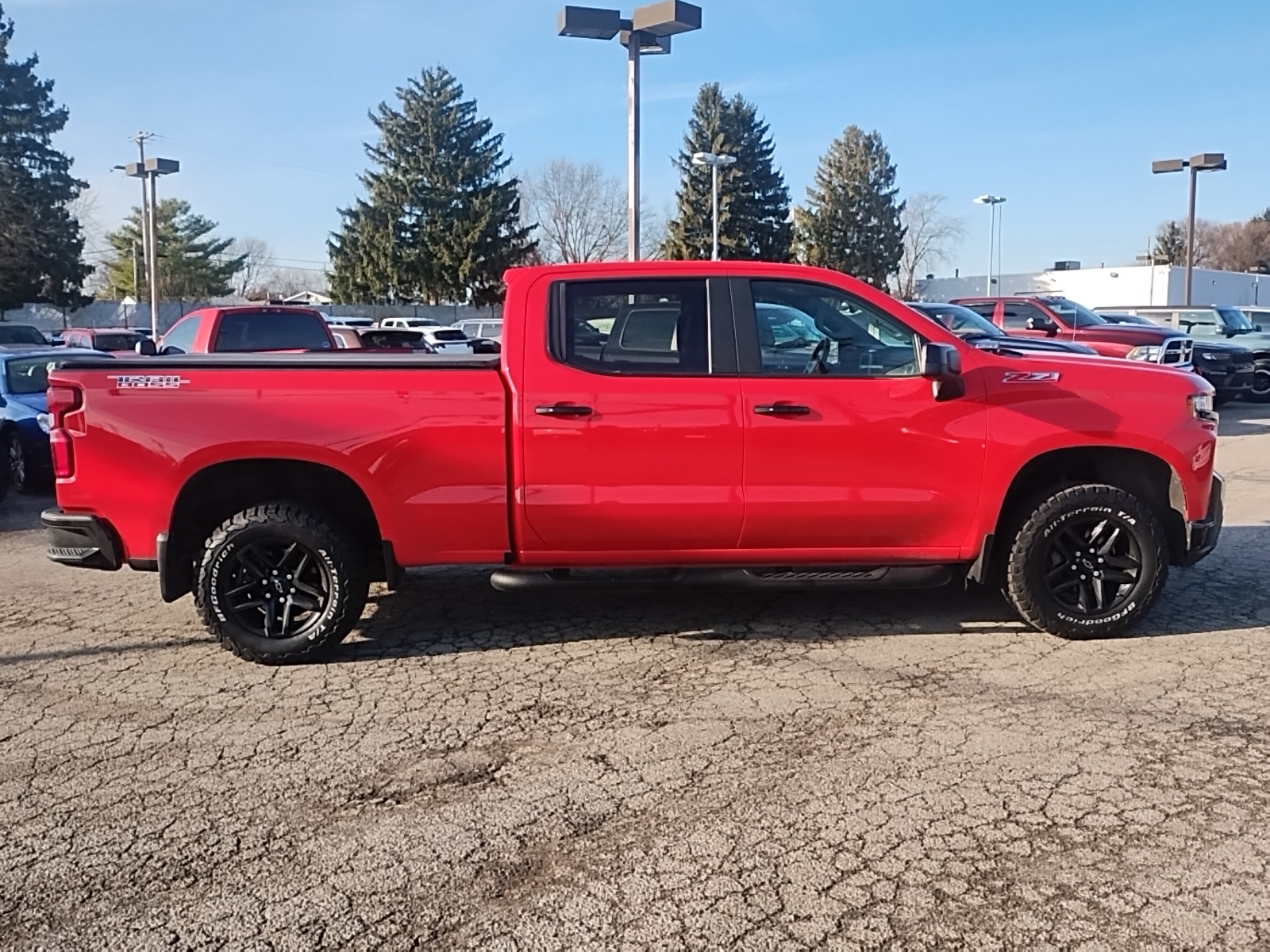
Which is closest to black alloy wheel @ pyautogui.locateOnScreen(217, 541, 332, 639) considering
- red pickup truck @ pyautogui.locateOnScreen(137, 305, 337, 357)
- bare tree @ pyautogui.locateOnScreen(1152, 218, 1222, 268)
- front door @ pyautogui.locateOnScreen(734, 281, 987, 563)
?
front door @ pyautogui.locateOnScreen(734, 281, 987, 563)

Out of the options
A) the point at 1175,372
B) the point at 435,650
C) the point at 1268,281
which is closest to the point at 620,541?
the point at 435,650

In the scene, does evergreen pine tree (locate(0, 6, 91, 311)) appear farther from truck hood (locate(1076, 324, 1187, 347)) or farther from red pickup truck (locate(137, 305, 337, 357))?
truck hood (locate(1076, 324, 1187, 347))

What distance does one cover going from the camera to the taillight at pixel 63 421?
5148mm

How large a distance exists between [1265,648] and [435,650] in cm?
424

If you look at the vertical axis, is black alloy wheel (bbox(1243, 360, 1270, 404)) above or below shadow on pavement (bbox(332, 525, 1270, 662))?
above

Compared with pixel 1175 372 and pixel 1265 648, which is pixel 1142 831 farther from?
pixel 1175 372

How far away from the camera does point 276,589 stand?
17.5 ft

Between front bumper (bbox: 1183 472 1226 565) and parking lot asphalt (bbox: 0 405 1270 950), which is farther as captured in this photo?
front bumper (bbox: 1183 472 1226 565)

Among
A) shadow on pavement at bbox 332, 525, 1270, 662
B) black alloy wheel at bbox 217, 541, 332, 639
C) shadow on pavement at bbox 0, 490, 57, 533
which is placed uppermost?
black alloy wheel at bbox 217, 541, 332, 639

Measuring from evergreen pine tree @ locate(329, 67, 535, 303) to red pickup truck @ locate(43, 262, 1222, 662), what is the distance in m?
48.7

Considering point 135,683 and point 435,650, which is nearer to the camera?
point 135,683

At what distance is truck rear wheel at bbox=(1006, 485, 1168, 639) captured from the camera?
217 inches

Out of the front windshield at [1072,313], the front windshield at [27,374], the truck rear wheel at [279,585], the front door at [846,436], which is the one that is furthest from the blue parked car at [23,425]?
the front windshield at [1072,313]

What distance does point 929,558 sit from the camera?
18.1ft
